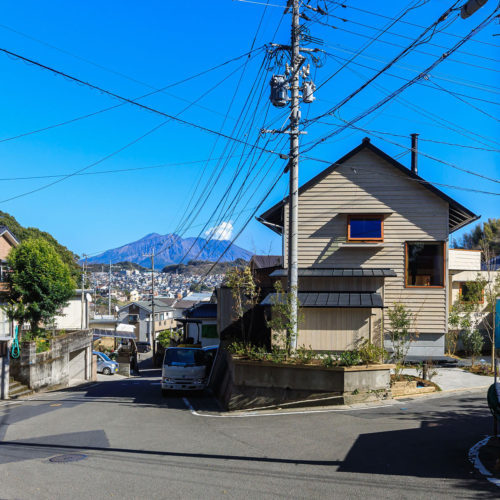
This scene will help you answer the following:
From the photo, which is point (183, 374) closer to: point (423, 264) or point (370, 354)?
point (370, 354)

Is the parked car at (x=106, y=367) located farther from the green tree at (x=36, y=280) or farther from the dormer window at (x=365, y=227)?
the dormer window at (x=365, y=227)

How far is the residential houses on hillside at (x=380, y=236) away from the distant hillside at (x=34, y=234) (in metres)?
41.7

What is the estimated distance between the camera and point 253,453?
9.81 meters

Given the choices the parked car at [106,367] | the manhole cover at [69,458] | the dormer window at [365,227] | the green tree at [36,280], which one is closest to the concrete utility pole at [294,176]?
the dormer window at [365,227]

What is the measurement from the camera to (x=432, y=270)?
21312mm

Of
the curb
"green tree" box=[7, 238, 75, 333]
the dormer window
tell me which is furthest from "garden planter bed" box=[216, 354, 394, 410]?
"green tree" box=[7, 238, 75, 333]

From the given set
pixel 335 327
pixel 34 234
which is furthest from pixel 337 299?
pixel 34 234

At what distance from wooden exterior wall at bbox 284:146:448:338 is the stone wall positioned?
43.8 feet

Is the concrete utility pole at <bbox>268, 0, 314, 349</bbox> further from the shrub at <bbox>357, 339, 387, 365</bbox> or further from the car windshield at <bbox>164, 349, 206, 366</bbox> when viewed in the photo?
the car windshield at <bbox>164, 349, 206, 366</bbox>

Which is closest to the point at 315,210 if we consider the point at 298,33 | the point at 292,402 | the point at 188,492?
the point at 298,33

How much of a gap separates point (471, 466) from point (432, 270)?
45.4 feet

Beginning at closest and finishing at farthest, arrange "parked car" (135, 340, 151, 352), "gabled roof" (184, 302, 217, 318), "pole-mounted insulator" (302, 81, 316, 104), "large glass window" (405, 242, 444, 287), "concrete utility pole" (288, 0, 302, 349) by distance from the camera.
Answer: "concrete utility pole" (288, 0, 302, 349), "pole-mounted insulator" (302, 81, 316, 104), "large glass window" (405, 242, 444, 287), "gabled roof" (184, 302, 217, 318), "parked car" (135, 340, 151, 352)

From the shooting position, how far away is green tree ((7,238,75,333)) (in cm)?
2633

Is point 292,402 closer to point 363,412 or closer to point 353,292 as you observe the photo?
point 363,412
